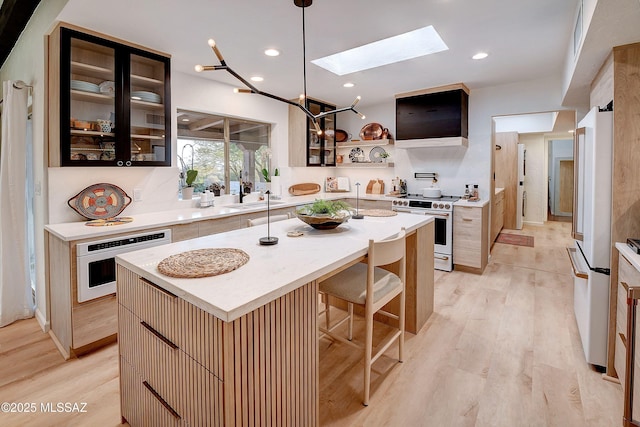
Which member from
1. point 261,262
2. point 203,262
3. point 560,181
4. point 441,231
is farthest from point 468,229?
point 560,181

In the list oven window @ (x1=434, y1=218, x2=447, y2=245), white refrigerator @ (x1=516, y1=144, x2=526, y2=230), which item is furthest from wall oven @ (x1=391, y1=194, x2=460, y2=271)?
white refrigerator @ (x1=516, y1=144, x2=526, y2=230)

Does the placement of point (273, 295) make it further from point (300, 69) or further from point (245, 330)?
point (300, 69)

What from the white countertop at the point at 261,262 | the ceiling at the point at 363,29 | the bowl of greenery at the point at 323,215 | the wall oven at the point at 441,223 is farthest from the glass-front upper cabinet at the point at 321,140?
the white countertop at the point at 261,262

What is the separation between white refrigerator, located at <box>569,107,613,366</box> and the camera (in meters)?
1.94

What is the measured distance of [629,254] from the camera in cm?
163

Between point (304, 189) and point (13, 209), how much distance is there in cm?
337

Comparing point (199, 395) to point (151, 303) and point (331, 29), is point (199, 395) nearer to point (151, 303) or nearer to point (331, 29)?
point (151, 303)

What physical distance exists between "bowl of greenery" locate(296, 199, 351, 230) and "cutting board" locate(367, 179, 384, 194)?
10.4 feet

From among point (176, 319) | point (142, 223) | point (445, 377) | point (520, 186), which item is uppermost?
point (520, 186)

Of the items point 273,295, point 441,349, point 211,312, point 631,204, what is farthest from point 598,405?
point 211,312

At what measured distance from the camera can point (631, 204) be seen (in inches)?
74.1

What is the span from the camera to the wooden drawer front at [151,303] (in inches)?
48.7

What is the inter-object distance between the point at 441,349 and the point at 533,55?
2860 mm

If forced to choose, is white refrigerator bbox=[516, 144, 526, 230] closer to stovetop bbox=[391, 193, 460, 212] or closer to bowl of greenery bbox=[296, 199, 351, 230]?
stovetop bbox=[391, 193, 460, 212]
